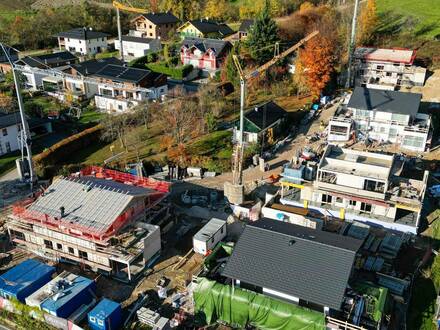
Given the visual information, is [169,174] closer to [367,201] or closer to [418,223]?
[367,201]

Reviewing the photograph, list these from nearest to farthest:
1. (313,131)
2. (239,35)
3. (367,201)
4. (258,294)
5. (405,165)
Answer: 1. (258,294)
2. (367,201)
3. (405,165)
4. (313,131)
5. (239,35)

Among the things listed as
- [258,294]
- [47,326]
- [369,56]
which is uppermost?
[369,56]

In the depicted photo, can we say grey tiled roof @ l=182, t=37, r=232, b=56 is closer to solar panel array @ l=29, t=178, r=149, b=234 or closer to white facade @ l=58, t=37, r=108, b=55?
white facade @ l=58, t=37, r=108, b=55

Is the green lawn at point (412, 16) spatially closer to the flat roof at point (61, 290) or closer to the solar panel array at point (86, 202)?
the solar panel array at point (86, 202)

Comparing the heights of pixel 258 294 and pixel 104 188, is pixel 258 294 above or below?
below

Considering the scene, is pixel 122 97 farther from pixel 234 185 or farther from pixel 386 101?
pixel 386 101

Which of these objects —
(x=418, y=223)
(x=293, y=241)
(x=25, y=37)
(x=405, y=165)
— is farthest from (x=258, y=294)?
(x=25, y=37)

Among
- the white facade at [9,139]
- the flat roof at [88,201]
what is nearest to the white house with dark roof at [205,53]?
the white facade at [9,139]
